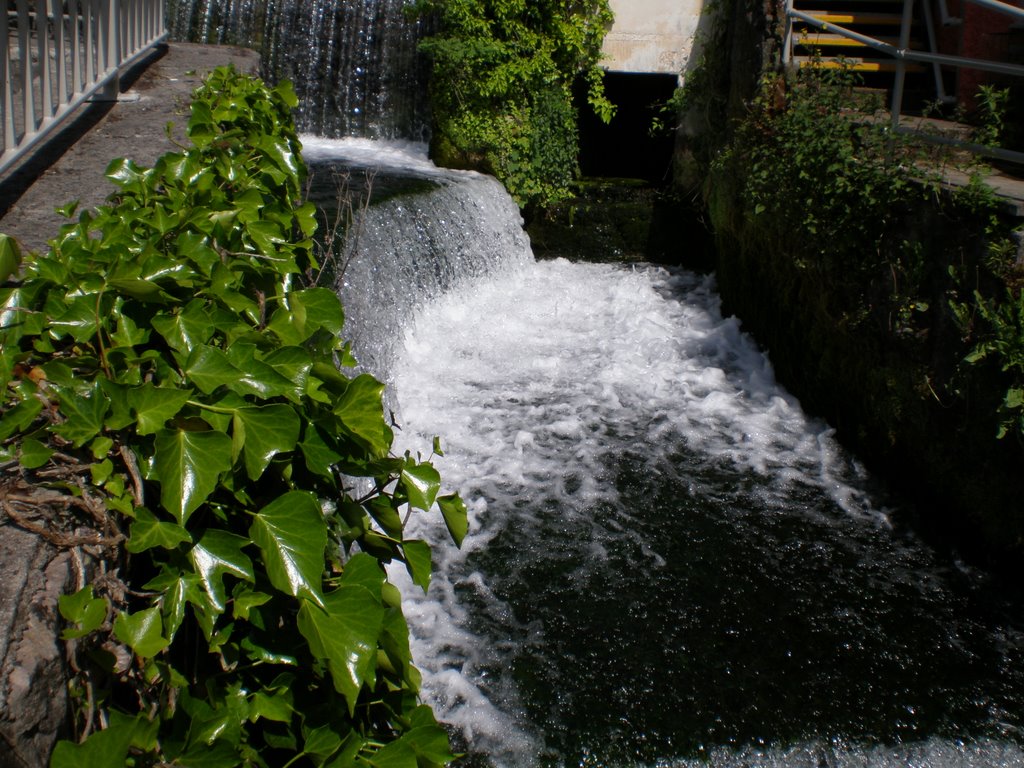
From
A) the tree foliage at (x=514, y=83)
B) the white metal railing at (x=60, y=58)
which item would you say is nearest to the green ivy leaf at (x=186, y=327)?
the white metal railing at (x=60, y=58)

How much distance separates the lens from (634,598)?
4.31 meters

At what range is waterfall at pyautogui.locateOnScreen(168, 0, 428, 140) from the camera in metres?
9.73

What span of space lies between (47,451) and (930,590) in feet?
14.6

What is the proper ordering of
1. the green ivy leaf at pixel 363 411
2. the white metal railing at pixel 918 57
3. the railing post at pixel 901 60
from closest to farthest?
the green ivy leaf at pixel 363 411 → the white metal railing at pixel 918 57 → the railing post at pixel 901 60

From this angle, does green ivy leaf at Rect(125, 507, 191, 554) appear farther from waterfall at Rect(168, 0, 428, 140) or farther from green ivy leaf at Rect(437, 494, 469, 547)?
waterfall at Rect(168, 0, 428, 140)

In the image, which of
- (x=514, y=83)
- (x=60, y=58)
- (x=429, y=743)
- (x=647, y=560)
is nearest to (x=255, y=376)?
(x=429, y=743)

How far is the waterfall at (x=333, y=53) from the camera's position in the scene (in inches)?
383

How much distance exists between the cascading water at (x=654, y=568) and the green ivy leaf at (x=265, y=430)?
209cm

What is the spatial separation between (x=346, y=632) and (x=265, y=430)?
333mm

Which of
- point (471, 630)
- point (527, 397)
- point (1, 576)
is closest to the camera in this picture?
point (1, 576)

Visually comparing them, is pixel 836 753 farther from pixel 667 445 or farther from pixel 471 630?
pixel 667 445

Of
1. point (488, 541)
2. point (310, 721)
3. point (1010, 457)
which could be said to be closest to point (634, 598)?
point (488, 541)

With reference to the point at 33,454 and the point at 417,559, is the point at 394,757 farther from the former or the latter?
the point at 33,454

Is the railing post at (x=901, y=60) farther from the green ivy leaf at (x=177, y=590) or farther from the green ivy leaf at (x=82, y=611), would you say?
the green ivy leaf at (x=82, y=611)
